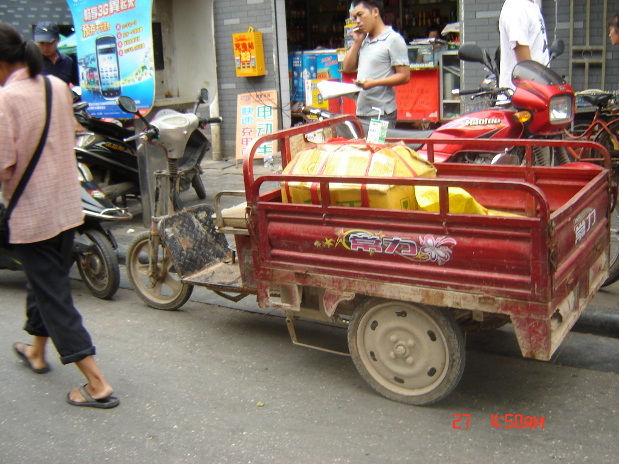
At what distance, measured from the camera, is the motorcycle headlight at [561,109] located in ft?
16.8

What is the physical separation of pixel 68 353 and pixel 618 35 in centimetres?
548

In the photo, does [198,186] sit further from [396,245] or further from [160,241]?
[396,245]

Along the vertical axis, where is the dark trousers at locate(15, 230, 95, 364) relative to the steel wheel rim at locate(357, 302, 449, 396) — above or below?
above

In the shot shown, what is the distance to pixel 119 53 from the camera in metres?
6.92

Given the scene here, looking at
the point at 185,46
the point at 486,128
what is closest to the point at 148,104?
the point at 185,46

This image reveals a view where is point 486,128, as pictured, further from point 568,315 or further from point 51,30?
point 51,30

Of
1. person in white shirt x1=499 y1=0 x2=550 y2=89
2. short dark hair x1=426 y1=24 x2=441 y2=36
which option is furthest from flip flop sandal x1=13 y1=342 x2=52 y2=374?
short dark hair x1=426 y1=24 x2=441 y2=36

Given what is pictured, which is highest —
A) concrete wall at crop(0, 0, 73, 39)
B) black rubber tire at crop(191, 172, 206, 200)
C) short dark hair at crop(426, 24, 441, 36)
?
concrete wall at crop(0, 0, 73, 39)

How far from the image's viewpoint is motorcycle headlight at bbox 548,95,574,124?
16.8 ft

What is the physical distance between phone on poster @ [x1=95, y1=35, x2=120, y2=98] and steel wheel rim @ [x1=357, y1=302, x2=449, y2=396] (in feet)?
15.5

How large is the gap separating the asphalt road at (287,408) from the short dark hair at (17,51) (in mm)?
1798
